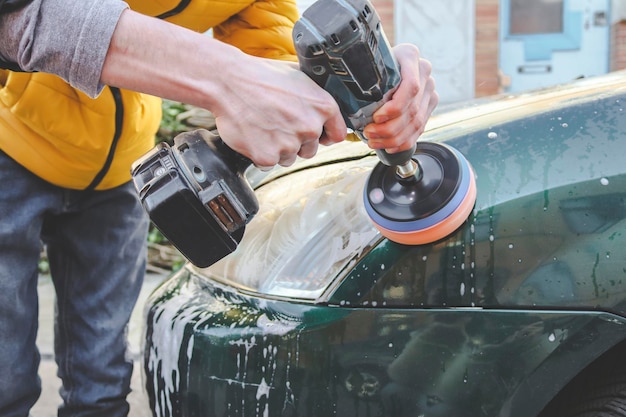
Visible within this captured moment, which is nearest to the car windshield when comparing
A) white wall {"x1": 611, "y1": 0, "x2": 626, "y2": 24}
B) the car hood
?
the car hood

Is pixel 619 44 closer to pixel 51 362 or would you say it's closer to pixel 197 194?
pixel 51 362

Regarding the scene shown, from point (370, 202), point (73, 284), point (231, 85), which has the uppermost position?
point (231, 85)

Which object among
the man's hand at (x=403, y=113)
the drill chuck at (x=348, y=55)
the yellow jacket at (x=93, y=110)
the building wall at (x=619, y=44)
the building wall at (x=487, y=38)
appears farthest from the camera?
the building wall at (x=487, y=38)

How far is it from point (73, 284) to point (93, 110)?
54cm

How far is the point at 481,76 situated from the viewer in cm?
557

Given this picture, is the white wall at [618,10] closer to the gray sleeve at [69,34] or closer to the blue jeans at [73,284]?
the blue jeans at [73,284]

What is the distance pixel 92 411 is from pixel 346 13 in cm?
141

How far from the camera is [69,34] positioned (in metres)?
1.00

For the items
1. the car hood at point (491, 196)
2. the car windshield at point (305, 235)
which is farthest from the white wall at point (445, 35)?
the car windshield at point (305, 235)

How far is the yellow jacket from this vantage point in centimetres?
149

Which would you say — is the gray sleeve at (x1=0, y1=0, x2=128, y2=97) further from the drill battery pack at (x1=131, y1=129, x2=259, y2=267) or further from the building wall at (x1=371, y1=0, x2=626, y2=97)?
the building wall at (x1=371, y1=0, x2=626, y2=97)

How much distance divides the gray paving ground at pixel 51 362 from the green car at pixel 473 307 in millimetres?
424

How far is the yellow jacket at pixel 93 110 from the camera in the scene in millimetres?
1490

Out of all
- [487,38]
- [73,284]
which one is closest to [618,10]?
[487,38]
